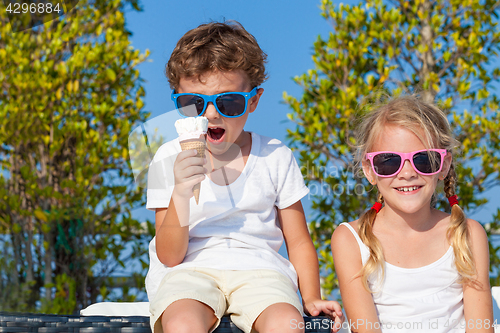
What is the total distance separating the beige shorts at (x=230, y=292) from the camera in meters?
1.38

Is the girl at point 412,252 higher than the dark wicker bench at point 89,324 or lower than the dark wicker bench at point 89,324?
higher

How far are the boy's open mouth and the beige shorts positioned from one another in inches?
17.2

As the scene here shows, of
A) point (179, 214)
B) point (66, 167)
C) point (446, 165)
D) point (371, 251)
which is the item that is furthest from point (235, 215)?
point (66, 167)

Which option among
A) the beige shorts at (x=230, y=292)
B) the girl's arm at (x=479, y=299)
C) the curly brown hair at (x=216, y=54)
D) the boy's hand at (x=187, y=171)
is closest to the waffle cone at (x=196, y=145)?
the boy's hand at (x=187, y=171)

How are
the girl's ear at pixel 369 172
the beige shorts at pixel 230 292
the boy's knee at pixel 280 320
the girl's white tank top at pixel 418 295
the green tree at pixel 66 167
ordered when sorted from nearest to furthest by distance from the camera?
the boy's knee at pixel 280 320
the beige shorts at pixel 230 292
the girl's white tank top at pixel 418 295
the girl's ear at pixel 369 172
the green tree at pixel 66 167

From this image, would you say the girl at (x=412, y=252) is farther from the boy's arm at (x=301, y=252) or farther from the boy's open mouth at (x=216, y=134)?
the boy's open mouth at (x=216, y=134)

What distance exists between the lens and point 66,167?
320cm

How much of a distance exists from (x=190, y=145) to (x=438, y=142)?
86cm

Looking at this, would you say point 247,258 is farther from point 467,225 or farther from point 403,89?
point 403,89

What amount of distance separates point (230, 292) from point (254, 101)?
70 centimetres

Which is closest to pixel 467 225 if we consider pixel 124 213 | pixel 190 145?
pixel 190 145

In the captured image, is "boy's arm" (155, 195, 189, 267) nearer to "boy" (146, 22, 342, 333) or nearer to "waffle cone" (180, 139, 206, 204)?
"boy" (146, 22, 342, 333)

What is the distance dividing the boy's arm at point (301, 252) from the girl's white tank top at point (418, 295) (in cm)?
18

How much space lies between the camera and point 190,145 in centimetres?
146
